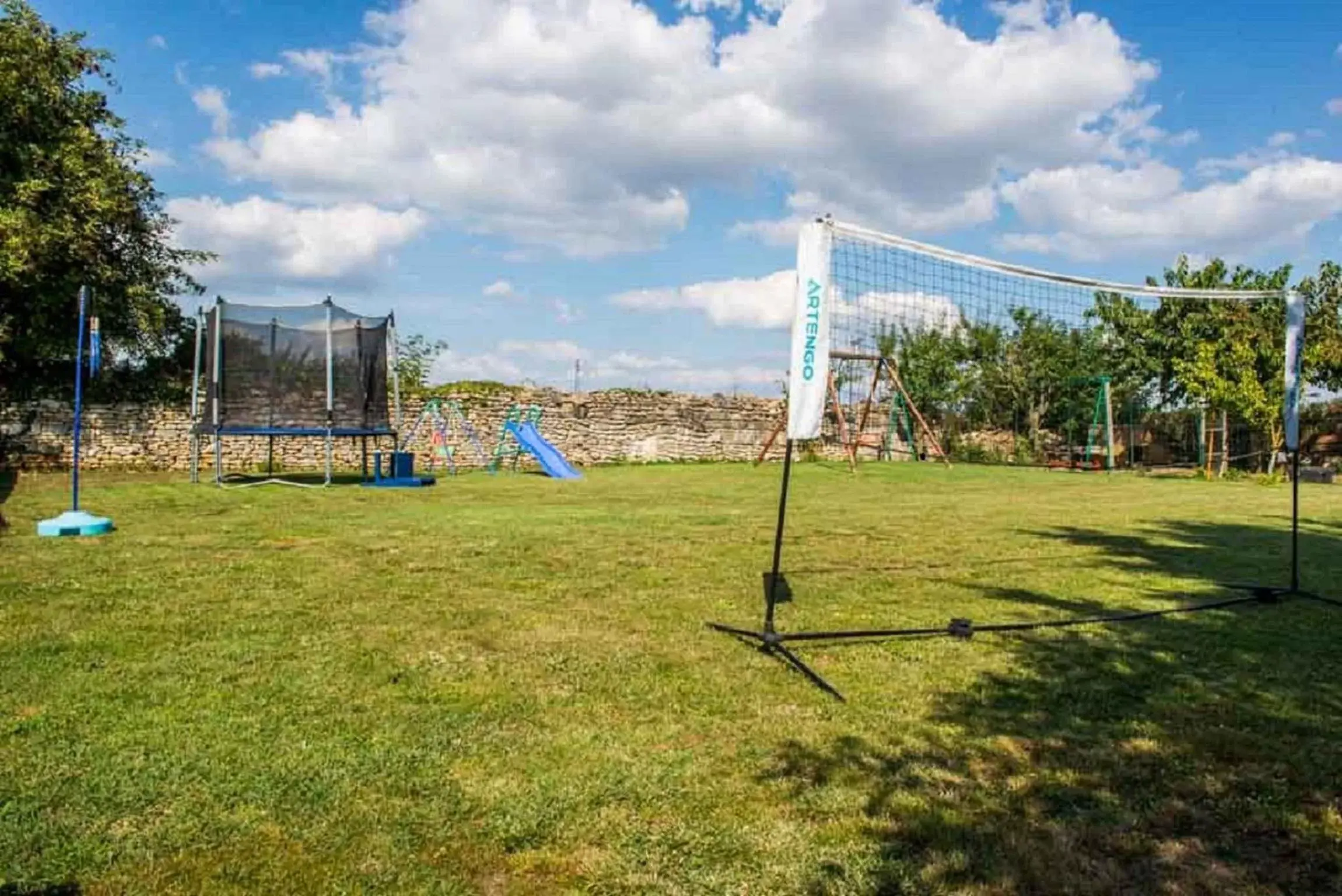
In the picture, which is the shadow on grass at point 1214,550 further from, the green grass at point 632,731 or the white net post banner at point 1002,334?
the white net post banner at point 1002,334

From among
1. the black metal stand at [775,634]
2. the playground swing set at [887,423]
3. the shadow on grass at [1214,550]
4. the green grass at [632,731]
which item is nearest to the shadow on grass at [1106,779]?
the green grass at [632,731]

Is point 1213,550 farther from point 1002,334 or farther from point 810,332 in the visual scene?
point 1002,334

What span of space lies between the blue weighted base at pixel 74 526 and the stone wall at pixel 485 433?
38.6 ft

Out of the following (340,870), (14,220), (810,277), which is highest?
(14,220)

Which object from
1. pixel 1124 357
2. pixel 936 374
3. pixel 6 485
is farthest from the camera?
pixel 1124 357

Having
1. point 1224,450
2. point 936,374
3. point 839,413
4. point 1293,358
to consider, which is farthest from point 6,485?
point 1224,450

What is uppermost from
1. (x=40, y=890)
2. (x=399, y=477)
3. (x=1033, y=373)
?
(x=1033, y=373)

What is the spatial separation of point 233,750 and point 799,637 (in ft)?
8.22

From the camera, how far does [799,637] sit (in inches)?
172

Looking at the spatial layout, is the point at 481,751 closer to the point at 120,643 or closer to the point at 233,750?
the point at 233,750

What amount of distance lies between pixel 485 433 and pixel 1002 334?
14883 millimetres

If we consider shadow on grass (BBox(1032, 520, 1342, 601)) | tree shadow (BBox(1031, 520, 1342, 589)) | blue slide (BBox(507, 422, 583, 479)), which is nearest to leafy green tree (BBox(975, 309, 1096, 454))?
blue slide (BBox(507, 422, 583, 479))

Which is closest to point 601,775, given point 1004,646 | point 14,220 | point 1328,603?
point 1004,646

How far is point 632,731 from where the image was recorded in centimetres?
318
